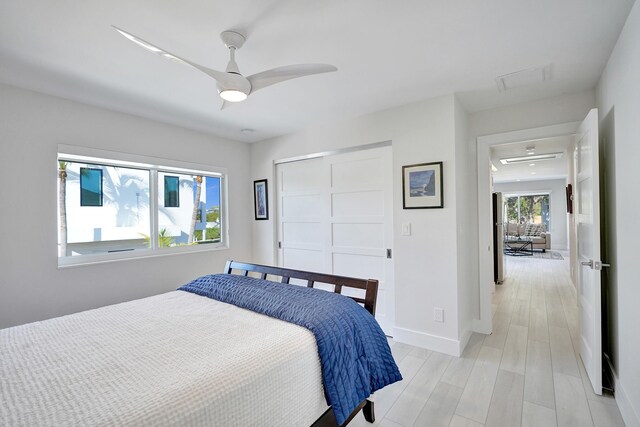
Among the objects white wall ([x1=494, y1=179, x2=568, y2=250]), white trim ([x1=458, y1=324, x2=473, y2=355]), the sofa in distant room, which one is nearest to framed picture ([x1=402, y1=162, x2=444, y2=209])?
white trim ([x1=458, y1=324, x2=473, y2=355])

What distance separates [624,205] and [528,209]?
10.6 metres

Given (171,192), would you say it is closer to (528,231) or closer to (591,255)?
(591,255)

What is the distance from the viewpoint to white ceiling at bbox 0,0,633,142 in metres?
1.55

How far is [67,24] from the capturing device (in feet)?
5.35

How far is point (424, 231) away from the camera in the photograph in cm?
279

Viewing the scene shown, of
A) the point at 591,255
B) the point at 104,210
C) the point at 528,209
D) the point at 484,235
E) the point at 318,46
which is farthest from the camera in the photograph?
the point at 528,209

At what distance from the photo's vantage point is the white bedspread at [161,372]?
3.04ft

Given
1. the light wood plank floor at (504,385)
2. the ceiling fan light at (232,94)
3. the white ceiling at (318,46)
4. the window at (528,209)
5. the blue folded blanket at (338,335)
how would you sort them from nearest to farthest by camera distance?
the blue folded blanket at (338,335), the white ceiling at (318,46), the ceiling fan light at (232,94), the light wood plank floor at (504,385), the window at (528,209)

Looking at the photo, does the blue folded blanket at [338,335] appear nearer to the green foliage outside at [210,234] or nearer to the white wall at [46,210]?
the white wall at [46,210]

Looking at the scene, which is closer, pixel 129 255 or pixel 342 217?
pixel 129 255

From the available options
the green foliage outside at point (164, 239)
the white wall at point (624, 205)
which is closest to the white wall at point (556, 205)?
the white wall at point (624, 205)

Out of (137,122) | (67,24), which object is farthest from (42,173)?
(67,24)

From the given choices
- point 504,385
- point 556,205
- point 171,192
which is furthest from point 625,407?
point 556,205

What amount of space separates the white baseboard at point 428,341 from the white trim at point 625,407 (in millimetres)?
997
